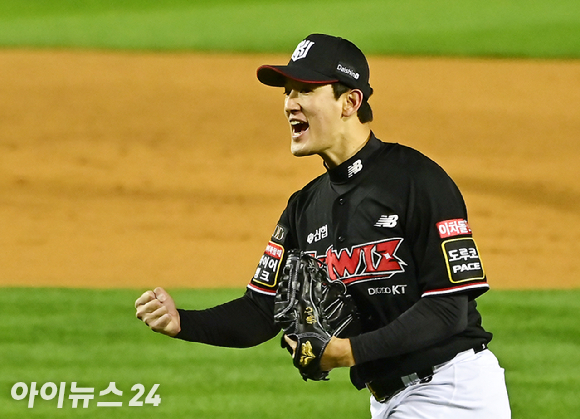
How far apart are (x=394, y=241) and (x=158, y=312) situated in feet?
2.79

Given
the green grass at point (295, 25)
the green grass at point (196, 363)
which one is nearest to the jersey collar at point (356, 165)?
the green grass at point (196, 363)

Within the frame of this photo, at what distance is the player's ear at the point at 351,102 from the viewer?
11.1ft

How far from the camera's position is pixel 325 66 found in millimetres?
3326

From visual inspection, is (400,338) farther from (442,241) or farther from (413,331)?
(442,241)

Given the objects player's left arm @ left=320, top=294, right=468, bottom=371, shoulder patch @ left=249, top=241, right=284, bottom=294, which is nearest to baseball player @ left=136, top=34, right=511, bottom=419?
player's left arm @ left=320, top=294, right=468, bottom=371

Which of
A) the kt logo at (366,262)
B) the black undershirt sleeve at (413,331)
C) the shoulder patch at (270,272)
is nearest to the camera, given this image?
the black undershirt sleeve at (413,331)

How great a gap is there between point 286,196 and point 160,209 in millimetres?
1538

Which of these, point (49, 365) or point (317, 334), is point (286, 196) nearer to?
point (49, 365)

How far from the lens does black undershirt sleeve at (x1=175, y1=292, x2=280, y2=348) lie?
137 inches

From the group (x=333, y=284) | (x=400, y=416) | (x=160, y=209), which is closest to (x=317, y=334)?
(x=333, y=284)

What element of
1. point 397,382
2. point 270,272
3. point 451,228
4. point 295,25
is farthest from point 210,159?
point 451,228

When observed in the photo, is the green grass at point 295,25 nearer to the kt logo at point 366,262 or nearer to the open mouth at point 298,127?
the open mouth at point 298,127

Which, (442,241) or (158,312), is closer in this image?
(442,241)

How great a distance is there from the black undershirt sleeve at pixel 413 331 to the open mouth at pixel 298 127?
0.77 metres
